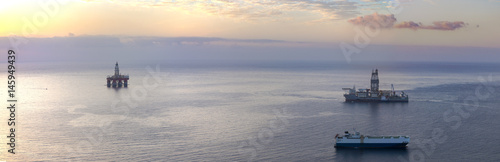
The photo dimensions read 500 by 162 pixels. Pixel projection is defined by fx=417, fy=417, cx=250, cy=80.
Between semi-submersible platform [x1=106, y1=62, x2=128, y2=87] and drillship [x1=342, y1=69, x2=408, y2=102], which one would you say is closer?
drillship [x1=342, y1=69, x2=408, y2=102]

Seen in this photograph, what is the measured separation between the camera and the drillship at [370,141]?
6200 centimetres

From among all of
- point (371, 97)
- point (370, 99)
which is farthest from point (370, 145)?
point (371, 97)

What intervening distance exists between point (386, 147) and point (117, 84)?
4774 inches

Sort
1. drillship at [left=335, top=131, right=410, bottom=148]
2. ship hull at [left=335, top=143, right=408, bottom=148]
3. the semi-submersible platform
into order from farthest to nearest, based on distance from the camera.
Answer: the semi-submersible platform
ship hull at [left=335, top=143, right=408, bottom=148]
drillship at [left=335, top=131, right=410, bottom=148]

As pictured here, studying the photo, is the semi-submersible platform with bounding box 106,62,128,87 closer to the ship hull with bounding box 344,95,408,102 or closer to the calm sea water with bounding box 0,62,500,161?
the calm sea water with bounding box 0,62,500,161

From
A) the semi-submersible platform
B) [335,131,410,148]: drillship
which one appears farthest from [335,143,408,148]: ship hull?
the semi-submersible platform

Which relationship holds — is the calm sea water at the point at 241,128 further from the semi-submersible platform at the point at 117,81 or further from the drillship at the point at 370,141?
the semi-submersible platform at the point at 117,81

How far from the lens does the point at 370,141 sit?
206 ft

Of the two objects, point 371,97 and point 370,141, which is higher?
point 371,97

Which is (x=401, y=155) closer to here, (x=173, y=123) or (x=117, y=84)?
(x=173, y=123)

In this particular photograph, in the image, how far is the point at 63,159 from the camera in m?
55.1

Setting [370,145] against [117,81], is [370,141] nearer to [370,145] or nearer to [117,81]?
[370,145]

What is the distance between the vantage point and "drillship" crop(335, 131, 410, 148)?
6200cm

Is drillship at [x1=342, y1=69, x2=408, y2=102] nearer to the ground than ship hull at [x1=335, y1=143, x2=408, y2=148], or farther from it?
farther from it
